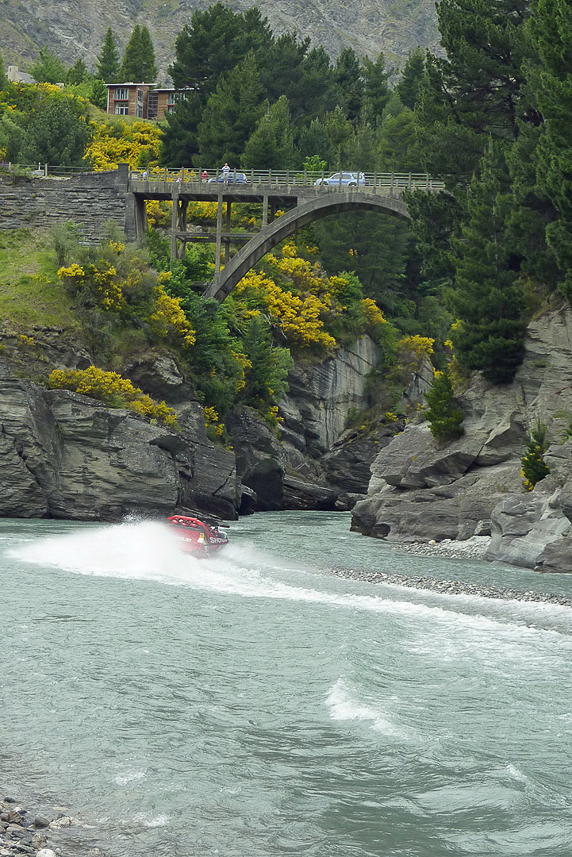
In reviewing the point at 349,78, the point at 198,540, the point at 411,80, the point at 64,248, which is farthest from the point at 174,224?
the point at 349,78

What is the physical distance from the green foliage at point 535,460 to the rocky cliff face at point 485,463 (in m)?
0.66

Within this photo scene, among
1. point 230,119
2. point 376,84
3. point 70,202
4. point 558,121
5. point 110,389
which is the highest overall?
point 376,84

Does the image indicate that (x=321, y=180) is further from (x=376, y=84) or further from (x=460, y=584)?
(x=376, y=84)

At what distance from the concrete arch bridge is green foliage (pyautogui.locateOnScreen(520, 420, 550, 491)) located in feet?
80.1

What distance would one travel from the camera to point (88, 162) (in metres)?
84.9

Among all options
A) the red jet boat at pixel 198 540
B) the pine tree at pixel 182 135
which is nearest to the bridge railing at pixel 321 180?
the pine tree at pixel 182 135

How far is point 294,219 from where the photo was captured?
67.9 metres

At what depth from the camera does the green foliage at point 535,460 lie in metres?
43.3

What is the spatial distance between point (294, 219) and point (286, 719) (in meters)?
52.2

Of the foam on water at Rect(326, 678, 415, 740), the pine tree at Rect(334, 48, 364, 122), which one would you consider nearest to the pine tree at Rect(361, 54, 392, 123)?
the pine tree at Rect(334, 48, 364, 122)

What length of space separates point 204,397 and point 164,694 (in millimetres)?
44251

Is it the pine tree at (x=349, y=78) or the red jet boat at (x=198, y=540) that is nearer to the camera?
the red jet boat at (x=198, y=540)

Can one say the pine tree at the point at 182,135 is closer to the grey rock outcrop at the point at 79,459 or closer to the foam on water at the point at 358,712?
the grey rock outcrop at the point at 79,459

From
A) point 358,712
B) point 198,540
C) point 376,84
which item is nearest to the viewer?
point 358,712
